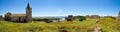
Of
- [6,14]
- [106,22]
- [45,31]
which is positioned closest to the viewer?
[45,31]

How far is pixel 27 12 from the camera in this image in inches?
3388

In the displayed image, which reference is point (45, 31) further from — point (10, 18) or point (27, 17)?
point (10, 18)

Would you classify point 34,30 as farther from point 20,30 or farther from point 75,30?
point 75,30

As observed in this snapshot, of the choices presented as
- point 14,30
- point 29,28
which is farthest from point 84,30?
point 14,30

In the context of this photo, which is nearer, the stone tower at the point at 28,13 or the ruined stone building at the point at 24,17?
the ruined stone building at the point at 24,17

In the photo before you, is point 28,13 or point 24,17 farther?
point 28,13

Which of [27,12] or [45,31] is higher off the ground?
[27,12]

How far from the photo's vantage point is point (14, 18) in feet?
280

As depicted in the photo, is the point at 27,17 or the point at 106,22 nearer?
the point at 106,22

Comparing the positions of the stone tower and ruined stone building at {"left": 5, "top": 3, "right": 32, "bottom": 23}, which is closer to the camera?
ruined stone building at {"left": 5, "top": 3, "right": 32, "bottom": 23}

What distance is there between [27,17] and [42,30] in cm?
3770

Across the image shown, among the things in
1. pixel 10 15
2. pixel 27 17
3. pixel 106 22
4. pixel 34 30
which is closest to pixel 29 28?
pixel 34 30

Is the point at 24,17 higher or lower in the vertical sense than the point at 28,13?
lower

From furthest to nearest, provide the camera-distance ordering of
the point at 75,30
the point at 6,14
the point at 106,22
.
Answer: the point at 6,14, the point at 106,22, the point at 75,30
